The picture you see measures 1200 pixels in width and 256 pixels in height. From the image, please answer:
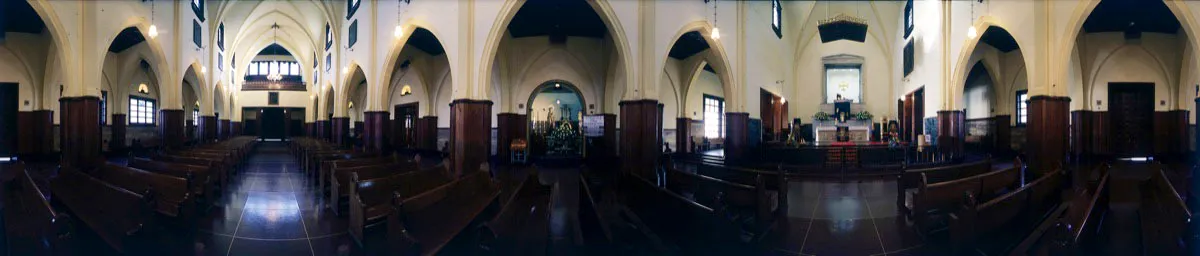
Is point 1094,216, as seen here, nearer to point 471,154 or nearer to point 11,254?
point 11,254

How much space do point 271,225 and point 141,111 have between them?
21067 millimetres

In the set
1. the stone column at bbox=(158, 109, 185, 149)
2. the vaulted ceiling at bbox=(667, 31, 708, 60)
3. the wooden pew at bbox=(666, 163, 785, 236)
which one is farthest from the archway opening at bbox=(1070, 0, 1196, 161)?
the stone column at bbox=(158, 109, 185, 149)

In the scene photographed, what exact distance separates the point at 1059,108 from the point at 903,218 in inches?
349

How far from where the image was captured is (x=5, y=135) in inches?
572

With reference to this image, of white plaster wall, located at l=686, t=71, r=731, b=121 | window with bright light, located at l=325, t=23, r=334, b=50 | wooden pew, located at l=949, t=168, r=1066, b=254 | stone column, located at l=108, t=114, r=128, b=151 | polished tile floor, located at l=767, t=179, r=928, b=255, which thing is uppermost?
window with bright light, located at l=325, t=23, r=334, b=50

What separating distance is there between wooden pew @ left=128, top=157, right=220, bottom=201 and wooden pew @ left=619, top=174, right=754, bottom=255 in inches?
206

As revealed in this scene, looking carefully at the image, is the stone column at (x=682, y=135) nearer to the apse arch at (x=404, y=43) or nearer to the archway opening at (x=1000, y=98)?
the apse arch at (x=404, y=43)

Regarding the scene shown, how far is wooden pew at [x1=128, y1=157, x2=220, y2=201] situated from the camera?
630 cm

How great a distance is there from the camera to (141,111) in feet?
64.6

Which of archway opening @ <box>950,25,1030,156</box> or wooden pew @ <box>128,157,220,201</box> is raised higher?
archway opening @ <box>950,25,1030,156</box>

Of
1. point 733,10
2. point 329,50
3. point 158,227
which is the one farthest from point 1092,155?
point 329,50

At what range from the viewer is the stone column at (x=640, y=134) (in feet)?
36.7

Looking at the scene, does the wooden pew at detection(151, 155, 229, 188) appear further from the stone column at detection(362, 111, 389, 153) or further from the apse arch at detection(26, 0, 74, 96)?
the stone column at detection(362, 111, 389, 153)

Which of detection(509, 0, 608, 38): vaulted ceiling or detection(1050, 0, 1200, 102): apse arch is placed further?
detection(509, 0, 608, 38): vaulted ceiling
